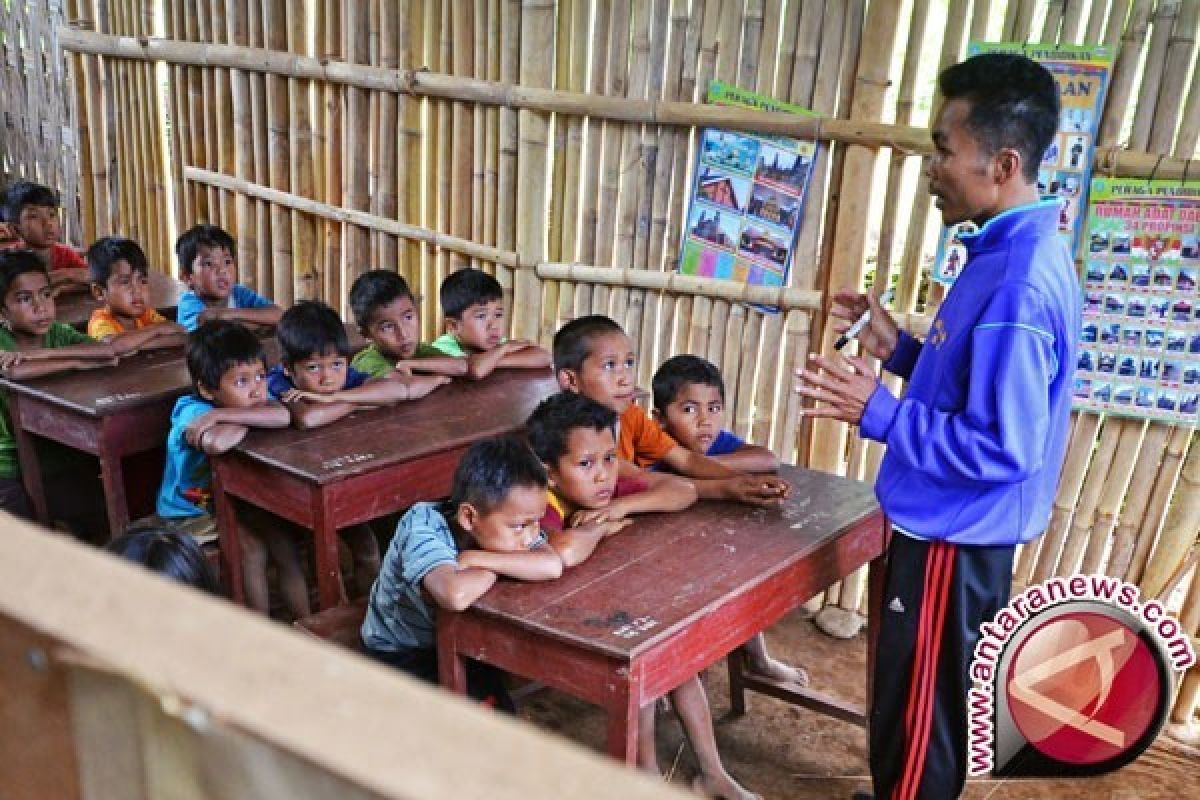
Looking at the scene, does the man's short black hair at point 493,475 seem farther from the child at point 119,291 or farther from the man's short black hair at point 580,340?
the child at point 119,291

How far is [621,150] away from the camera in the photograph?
449 cm

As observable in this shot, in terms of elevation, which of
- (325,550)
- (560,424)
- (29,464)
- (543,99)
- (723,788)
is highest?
(543,99)

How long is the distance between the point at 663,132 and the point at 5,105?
20.5 ft

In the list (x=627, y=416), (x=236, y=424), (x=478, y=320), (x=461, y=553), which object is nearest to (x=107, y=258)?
(x=478, y=320)

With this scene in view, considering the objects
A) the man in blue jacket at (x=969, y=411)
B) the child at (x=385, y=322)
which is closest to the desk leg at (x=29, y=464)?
the child at (x=385, y=322)

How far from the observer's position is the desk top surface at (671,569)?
7.29 feet

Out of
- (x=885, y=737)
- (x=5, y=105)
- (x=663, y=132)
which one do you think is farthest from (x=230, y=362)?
(x=5, y=105)

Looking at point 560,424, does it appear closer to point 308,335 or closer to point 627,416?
point 627,416

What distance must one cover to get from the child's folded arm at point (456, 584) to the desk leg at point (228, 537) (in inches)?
50.7

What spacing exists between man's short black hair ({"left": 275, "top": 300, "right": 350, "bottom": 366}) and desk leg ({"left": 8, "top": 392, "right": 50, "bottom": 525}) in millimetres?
969

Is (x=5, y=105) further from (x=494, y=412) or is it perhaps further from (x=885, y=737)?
(x=885, y=737)

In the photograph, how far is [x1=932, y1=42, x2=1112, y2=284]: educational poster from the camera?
3453 mm

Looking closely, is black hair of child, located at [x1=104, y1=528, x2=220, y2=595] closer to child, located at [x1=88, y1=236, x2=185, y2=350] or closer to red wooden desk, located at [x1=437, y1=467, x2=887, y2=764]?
red wooden desk, located at [x1=437, y1=467, x2=887, y2=764]

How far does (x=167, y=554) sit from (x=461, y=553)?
26.2 inches
